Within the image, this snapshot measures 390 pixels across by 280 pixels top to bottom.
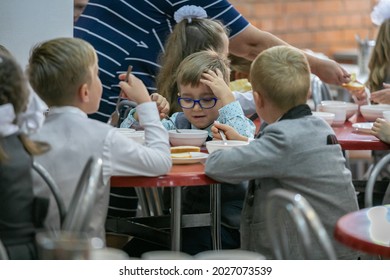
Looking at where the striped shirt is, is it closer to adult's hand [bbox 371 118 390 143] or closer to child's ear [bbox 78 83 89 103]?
adult's hand [bbox 371 118 390 143]

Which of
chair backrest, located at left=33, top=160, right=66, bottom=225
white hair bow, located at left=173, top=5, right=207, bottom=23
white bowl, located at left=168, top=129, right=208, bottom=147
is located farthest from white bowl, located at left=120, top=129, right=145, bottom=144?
white hair bow, located at left=173, top=5, right=207, bottom=23

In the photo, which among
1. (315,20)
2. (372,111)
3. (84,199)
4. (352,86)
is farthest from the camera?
(315,20)

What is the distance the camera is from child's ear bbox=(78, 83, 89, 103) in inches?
108

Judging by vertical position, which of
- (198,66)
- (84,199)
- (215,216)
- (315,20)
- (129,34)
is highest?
(315,20)

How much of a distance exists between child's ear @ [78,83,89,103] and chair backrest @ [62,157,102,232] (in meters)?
0.33

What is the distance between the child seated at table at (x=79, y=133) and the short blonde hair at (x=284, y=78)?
1.17ft

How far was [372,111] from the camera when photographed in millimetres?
3957

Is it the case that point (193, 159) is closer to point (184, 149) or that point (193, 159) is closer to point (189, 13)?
point (184, 149)

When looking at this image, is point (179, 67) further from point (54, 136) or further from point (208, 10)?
point (54, 136)

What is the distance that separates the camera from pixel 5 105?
2533 mm

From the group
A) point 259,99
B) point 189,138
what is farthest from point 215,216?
point 259,99

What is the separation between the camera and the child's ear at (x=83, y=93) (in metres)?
2.76

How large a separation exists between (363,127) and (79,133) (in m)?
1.35

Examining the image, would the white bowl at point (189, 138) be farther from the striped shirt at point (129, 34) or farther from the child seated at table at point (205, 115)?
the striped shirt at point (129, 34)
